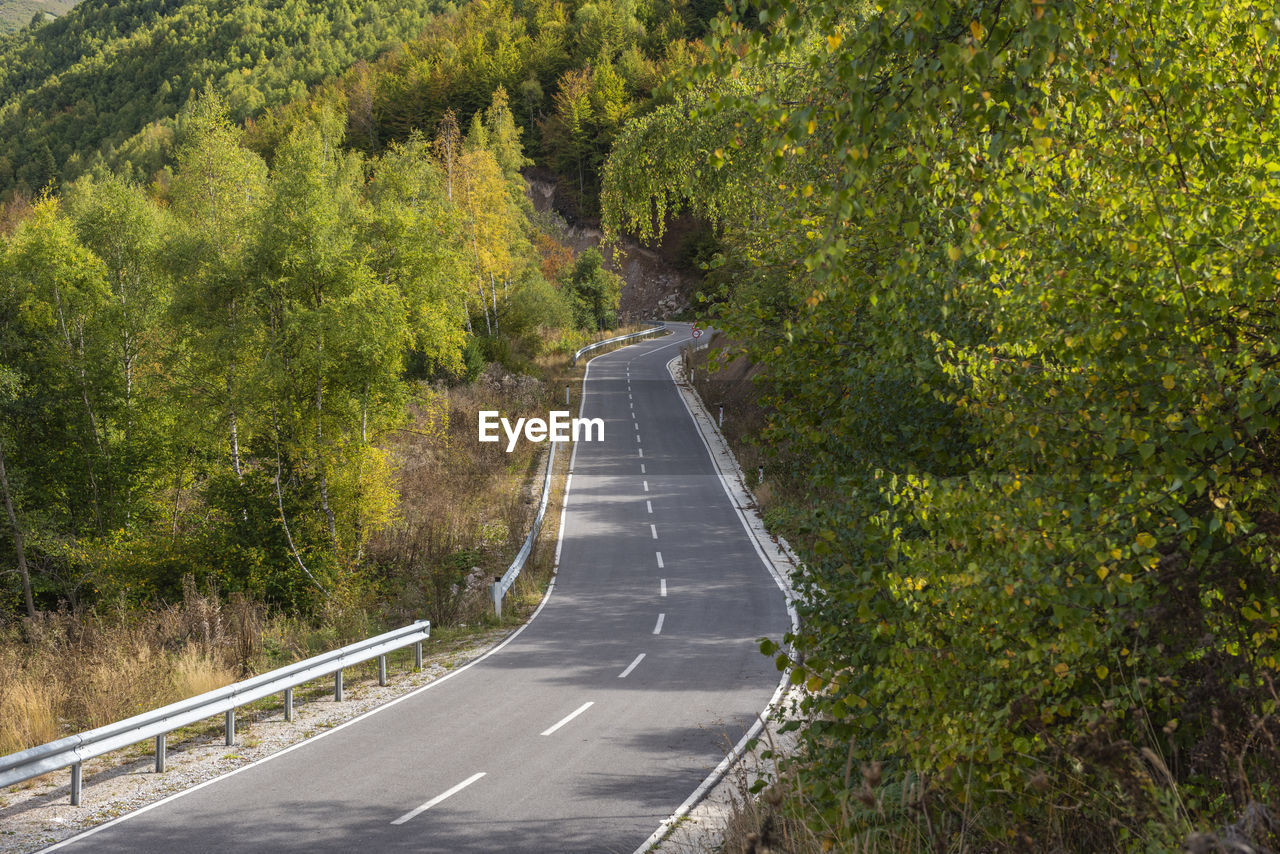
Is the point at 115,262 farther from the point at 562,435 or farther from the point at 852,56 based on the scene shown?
the point at 852,56

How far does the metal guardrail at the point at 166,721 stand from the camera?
26.0 feet

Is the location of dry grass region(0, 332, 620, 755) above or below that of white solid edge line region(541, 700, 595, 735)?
above

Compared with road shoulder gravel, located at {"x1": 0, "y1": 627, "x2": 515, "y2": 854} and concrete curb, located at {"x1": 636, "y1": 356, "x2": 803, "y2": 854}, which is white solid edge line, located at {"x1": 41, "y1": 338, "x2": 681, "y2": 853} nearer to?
road shoulder gravel, located at {"x1": 0, "y1": 627, "x2": 515, "y2": 854}

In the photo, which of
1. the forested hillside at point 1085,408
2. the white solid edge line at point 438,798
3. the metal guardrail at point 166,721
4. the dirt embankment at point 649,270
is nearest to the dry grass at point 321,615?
the metal guardrail at point 166,721

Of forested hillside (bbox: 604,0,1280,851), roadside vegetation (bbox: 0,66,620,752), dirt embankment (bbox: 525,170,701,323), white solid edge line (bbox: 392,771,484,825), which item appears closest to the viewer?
forested hillside (bbox: 604,0,1280,851)

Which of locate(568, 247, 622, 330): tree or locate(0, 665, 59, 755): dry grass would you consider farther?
locate(568, 247, 622, 330): tree

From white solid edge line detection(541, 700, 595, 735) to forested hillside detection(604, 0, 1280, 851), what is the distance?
7.34 m

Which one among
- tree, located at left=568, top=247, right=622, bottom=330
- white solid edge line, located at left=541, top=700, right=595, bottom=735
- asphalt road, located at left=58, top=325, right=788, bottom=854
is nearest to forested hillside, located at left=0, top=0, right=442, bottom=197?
tree, located at left=568, top=247, right=622, bottom=330

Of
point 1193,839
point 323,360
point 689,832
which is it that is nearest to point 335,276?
point 323,360

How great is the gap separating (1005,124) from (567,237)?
8424cm

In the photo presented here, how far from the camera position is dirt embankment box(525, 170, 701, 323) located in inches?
3322

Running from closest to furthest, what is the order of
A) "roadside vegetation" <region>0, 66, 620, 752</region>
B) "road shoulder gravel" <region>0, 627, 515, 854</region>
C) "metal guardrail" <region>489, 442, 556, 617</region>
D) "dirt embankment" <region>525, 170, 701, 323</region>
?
1. "road shoulder gravel" <region>0, 627, 515, 854</region>
2. "roadside vegetation" <region>0, 66, 620, 752</region>
3. "metal guardrail" <region>489, 442, 556, 617</region>
4. "dirt embankment" <region>525, 170, 701, 323</region>

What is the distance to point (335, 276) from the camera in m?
22.0

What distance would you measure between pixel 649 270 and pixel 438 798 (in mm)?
80306
